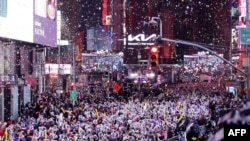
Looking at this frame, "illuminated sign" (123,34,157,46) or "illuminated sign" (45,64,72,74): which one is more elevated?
"illuminated sign" (123,34,157,46)

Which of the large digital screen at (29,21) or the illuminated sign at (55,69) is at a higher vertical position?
the large digital screen at (29,21)

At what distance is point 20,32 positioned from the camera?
2858 cm

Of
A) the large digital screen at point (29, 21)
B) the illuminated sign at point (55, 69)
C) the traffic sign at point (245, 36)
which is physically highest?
the large digital screen at point (29, 21)

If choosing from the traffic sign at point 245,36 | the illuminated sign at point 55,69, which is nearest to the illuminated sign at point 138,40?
the illuminated sign at point 55,69

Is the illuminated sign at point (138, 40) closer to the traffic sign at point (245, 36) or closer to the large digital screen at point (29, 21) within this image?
the large digital screen at point (29, 21)

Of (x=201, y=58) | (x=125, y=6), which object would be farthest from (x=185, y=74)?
(x=125, y=6)

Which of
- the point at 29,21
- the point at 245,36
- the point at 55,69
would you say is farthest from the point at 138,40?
the point at 245,36

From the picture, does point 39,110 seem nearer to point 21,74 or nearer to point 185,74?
point 21,74

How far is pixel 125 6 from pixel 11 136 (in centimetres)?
11427

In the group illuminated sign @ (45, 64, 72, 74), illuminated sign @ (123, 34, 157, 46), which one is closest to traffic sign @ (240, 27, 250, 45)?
illuminated sign @ (45, 64, 72, 74)

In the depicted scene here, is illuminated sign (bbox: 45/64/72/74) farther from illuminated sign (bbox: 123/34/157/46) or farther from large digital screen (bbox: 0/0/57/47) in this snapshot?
large digital screen (bbox: 0/0/57/47)

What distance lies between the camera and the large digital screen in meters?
26.5

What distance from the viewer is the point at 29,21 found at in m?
30.3

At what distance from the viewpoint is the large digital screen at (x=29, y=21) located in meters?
26.5
